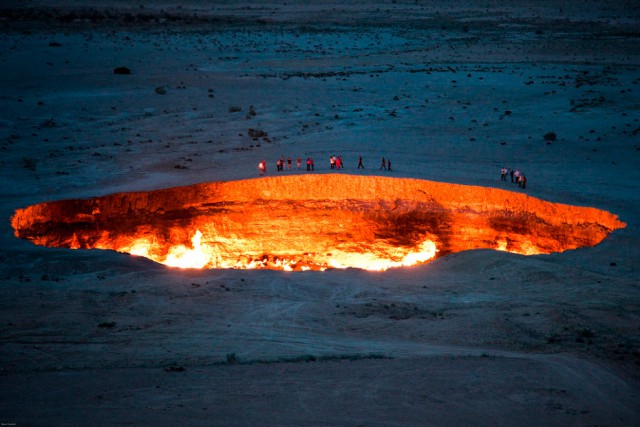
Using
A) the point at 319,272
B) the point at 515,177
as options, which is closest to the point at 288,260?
the point at 319,272

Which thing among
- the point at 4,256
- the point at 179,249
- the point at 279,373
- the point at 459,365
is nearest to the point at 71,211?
the point at 179,249

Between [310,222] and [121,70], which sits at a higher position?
[121,70]

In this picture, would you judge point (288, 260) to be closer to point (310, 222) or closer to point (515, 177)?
point (310, 222)

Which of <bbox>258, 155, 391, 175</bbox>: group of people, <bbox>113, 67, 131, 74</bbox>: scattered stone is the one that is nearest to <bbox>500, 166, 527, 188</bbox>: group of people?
<bbox>258, 155, 391, 175</bbox>: group of people

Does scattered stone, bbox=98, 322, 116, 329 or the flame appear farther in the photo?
the flame

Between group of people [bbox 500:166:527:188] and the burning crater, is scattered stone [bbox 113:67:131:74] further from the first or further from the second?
group of people [bbox 500:166:527:188]

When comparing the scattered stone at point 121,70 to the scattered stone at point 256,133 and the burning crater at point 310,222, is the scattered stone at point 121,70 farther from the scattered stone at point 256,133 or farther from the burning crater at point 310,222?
the burning crater at point 310,222

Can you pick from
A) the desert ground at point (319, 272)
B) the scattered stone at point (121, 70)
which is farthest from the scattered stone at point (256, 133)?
the scattered stone at point (121, 70)
